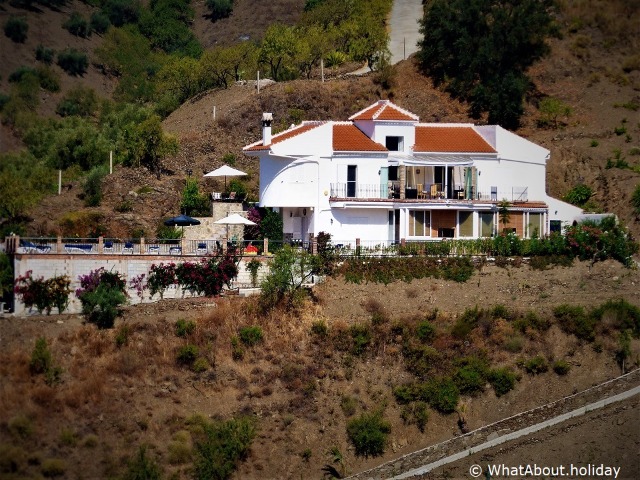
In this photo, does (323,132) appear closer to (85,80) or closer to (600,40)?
(600,40)

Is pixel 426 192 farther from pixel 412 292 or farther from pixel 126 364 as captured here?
pixel 126 364

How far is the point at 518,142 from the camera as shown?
222ft

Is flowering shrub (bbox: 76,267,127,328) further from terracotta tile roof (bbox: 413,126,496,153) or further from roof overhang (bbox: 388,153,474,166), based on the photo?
terracotta tile roof (bbox: 413,126,496,153)

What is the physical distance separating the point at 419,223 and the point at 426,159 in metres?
3.21

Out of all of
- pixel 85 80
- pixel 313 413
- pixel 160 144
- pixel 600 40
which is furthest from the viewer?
pixel 85 80

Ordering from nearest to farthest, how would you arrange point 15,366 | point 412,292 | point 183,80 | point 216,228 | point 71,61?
point 15,366 < point 412,292 < point 216,228 < point 183,80 < point 71,61

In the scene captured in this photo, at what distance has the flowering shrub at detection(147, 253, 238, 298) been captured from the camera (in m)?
58.4

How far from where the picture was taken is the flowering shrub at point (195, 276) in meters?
58.4

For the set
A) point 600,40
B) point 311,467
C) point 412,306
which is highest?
point 600,40

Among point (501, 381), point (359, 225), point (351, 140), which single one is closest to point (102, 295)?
point (359, 225)

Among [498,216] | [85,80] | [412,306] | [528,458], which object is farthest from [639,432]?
[85,80]

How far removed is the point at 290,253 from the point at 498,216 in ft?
36.8

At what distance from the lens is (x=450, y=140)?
66.9 meters

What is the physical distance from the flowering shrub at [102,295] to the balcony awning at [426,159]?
14204 millimetres
